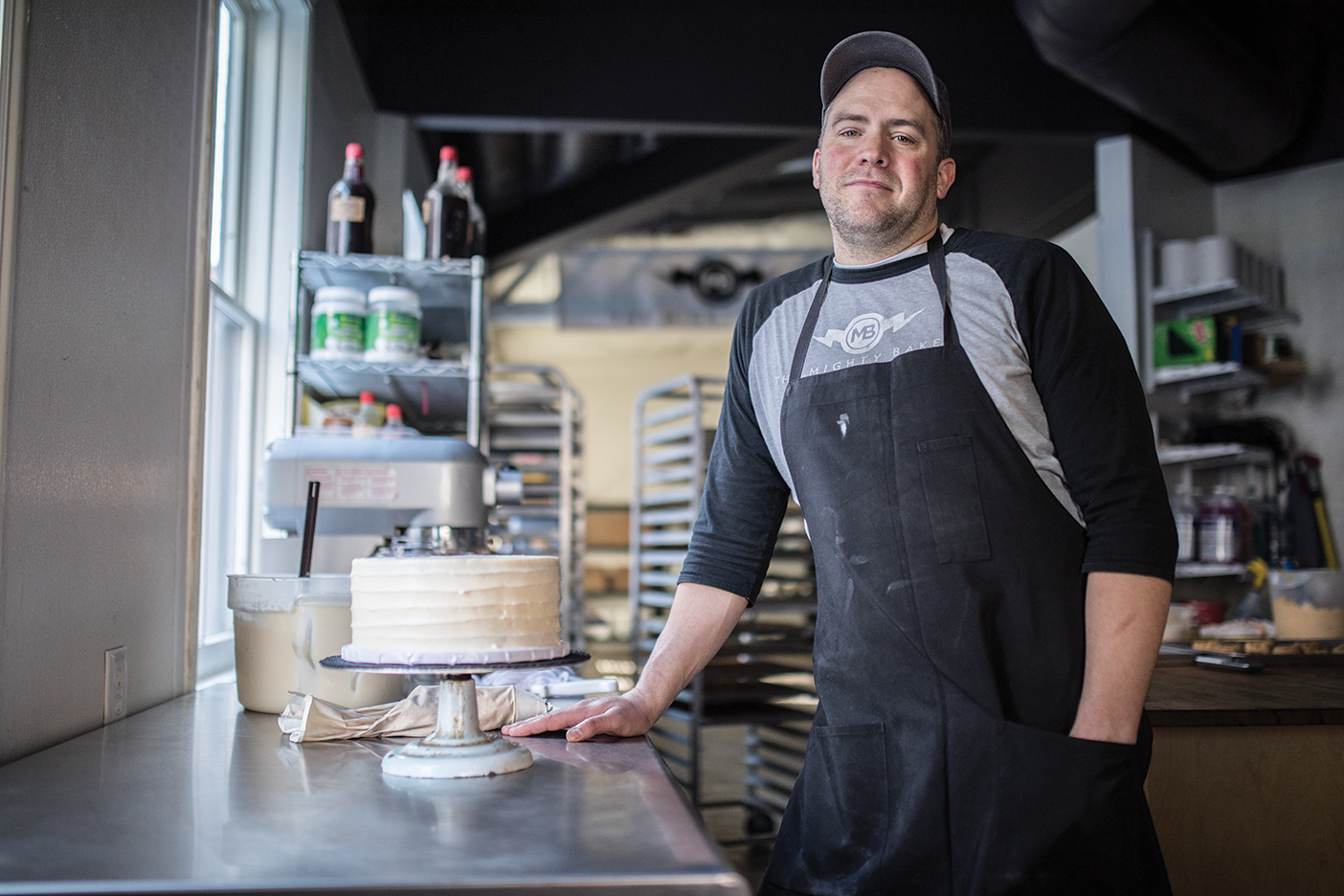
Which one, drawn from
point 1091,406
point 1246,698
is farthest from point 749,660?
point 1091,406

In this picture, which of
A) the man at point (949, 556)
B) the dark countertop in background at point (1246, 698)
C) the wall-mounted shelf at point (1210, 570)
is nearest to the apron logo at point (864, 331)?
the man at point (949, 556)

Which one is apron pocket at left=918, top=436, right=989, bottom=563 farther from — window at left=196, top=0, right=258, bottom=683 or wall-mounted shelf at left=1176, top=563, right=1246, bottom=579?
wall-mounted shelf at left=1176, top=563, right=1246, bottom=579

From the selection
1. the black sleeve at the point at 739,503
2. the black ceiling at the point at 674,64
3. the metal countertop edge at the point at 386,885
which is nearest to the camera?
the metal countertop edge at the point at 386,885

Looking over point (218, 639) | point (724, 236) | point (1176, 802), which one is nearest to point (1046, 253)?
point (1176, 802)

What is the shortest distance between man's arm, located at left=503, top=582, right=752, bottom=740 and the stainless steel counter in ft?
0.09

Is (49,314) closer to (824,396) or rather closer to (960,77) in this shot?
(824,396)

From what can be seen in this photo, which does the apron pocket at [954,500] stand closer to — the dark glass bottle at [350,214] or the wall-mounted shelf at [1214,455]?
the dark glass bottle at [350,214]

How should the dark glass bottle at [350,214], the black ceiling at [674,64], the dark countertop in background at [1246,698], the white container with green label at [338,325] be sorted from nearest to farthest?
the dark countertop in background at [1246,698] < the white container with green label at [338,325] < the dark glass bottle at [350,214] < the black ceiling at [674,64]

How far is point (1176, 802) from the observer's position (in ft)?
5.82

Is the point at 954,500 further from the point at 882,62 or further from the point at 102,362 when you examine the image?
the point at 102,362

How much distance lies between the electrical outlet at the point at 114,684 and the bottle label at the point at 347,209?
4.89ft

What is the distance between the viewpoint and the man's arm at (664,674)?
138cm

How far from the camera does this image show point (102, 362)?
152cm

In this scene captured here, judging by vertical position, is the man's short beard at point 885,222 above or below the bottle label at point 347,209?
below
